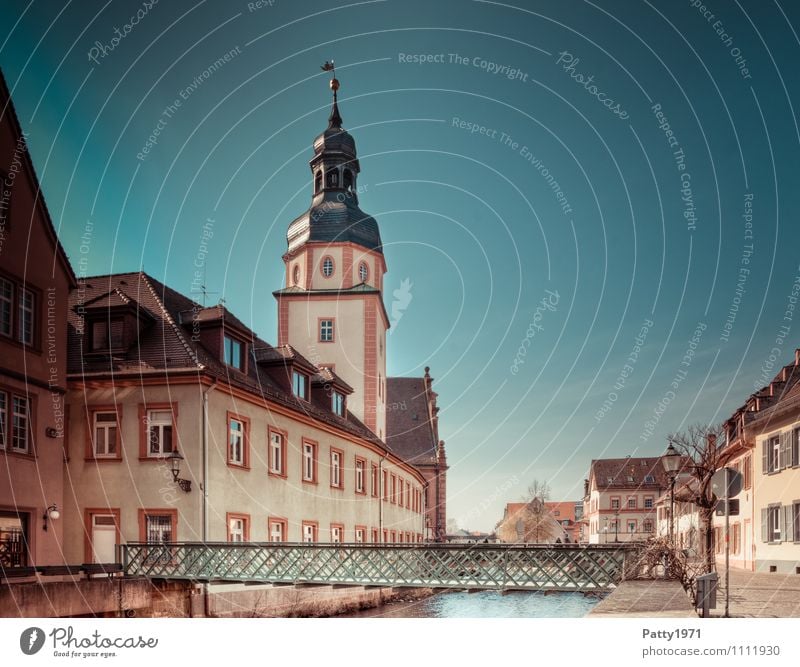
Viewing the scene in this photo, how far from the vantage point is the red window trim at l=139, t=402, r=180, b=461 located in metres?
13.4

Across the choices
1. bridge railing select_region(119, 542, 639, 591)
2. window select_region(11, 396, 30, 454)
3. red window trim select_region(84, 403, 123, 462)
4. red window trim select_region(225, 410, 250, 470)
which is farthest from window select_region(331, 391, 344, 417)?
window select_region(11, 396, 30, 454)

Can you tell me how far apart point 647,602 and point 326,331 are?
29.0 feet

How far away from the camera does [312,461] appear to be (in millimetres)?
18047

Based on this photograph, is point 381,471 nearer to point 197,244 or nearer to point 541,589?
point 541,589

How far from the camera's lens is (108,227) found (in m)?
9.86

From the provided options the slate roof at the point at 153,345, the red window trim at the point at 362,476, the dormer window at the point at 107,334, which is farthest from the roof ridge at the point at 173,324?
the red window trim at the point at 362,476

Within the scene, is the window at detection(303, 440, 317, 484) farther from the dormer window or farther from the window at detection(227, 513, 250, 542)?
the dormer window

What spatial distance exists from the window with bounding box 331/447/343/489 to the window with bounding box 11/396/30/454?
26.8ft

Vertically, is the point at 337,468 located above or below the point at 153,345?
below

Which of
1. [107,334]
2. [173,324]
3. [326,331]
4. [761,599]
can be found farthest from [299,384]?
[761,599]

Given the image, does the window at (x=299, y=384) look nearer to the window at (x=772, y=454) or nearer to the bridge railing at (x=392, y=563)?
the bridge railing at (x=392, y=563)

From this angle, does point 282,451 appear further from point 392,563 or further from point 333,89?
point 333,89

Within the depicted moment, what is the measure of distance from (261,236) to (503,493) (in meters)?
4.07
